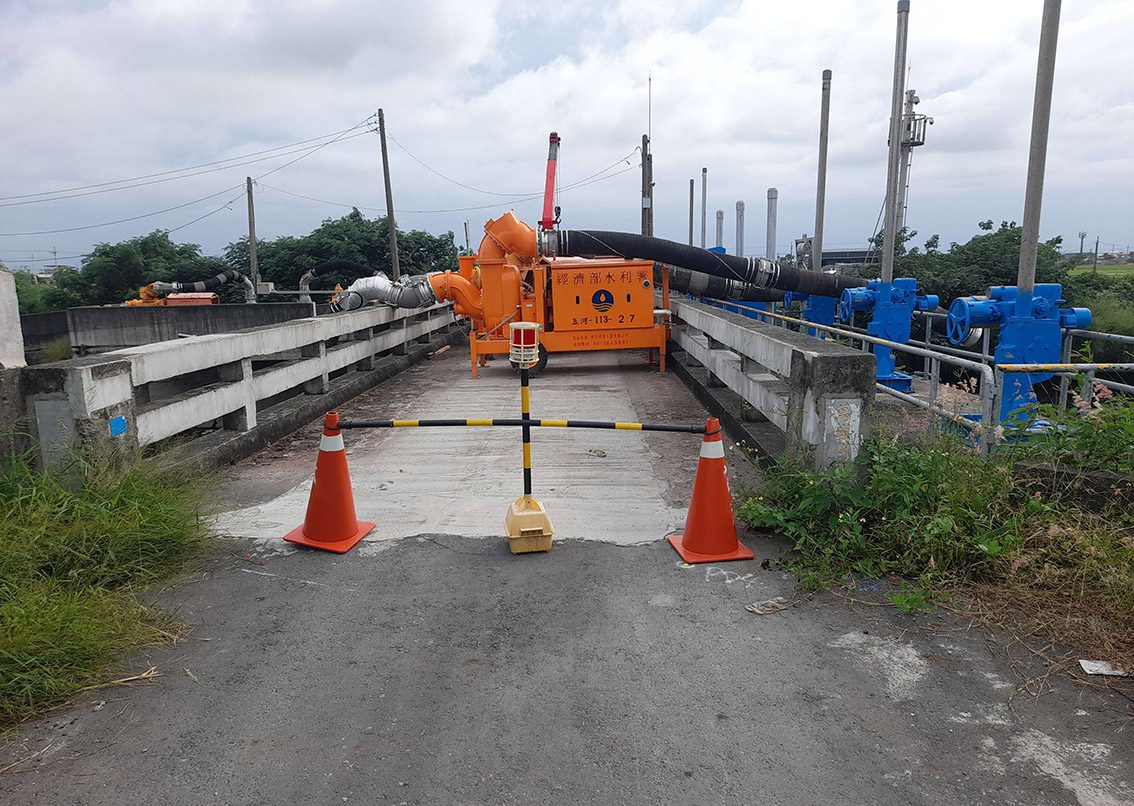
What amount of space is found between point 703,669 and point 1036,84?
6.72 meters

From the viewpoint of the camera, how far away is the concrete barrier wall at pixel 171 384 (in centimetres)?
470

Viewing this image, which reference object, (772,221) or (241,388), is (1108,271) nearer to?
(772,221)

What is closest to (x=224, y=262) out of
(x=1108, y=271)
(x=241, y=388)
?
(x=241, y=388)

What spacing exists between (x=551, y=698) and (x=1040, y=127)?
23.2ft

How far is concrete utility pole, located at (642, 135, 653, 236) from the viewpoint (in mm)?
29797

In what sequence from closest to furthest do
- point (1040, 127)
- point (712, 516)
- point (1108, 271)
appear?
point (712, 516) < point (1040, 127) < point (1108, 271)

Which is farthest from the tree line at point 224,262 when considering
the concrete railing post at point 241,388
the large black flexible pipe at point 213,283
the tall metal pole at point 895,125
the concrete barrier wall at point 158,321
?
the concrete railing post at point 241,388

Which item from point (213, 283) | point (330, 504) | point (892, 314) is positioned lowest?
point (330, 504)

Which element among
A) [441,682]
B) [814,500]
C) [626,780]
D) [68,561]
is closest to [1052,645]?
[814,500]

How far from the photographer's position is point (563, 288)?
12.0 m

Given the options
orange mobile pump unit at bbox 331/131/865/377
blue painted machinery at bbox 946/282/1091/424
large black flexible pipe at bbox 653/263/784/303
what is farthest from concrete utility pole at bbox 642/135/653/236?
blue painted machinery at bbox 946/282/1091/424

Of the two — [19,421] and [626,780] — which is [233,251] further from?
[626,780]

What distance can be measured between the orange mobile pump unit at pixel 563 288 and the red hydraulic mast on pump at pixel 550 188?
75.5 inches

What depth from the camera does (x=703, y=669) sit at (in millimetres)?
3396
